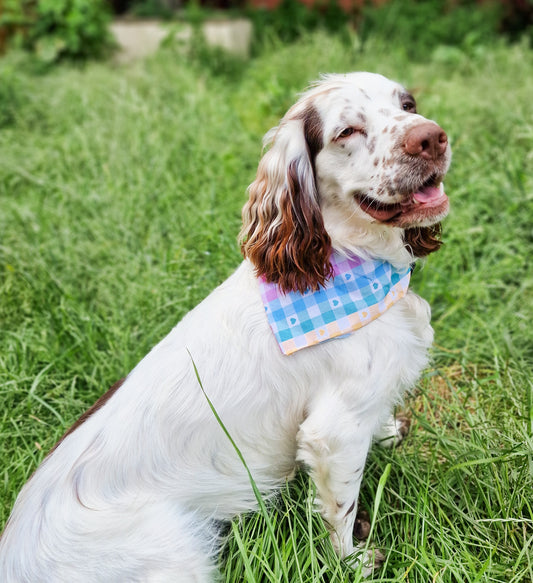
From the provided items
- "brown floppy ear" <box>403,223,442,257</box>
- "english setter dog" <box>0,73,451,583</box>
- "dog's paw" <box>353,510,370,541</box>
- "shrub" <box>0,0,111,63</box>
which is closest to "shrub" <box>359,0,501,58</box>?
"shrub" <box>0,0,111,63</box>

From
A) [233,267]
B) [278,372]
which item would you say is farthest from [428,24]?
[278,372]

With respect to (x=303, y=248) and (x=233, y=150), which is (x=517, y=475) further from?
(x=233, y=150)

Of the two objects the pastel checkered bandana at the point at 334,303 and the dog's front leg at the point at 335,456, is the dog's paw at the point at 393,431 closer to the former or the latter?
the dog's front leg at the point at 335,456

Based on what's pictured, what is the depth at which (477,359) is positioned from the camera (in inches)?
123

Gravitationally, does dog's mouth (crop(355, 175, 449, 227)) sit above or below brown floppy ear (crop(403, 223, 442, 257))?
above

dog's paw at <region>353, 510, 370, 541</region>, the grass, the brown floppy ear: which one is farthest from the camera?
dog's paw at <region>353, 510, 370, 541</region>

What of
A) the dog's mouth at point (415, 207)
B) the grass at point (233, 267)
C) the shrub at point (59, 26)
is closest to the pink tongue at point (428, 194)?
the dog's mouth at point (415, 207)

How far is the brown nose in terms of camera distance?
77.2 inches

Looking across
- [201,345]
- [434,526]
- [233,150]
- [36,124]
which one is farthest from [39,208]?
[434,526]

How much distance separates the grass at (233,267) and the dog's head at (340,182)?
2.79 feet

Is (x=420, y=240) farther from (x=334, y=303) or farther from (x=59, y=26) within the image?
(x=59, y=26)

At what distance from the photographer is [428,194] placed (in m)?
2.09

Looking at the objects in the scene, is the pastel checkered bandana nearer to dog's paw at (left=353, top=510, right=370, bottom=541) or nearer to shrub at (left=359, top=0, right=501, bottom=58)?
dog's paw at (left=353, top=510, right=370, bottom=541)

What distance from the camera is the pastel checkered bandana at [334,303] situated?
2084 mm
